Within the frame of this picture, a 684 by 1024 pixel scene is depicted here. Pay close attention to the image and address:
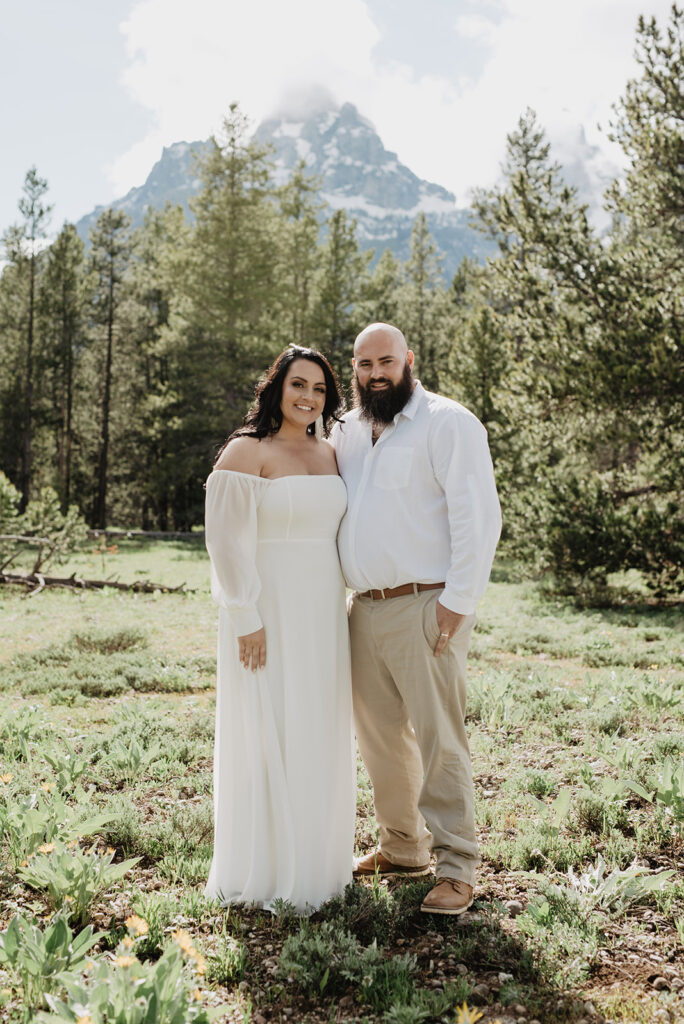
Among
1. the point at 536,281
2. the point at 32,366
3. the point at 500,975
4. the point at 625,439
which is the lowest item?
the point at 500,975

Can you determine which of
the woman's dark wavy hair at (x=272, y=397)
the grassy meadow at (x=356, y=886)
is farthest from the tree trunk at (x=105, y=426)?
the woman's dark wavy hair at (x=272, y=397)

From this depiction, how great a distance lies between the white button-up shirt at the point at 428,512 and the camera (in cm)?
311

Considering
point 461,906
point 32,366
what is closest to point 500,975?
point 461,906

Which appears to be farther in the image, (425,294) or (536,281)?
(425,294)

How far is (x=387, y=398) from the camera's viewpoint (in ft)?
11.1

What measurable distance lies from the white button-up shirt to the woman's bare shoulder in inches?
18.7

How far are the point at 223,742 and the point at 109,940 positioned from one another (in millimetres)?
838

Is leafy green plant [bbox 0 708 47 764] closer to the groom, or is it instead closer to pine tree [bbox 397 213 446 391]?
the groom

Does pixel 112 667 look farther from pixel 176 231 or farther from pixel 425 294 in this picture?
pixel 425 294

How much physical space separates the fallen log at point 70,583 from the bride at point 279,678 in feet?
28.9

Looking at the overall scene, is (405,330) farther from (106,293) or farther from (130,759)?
(130,759)

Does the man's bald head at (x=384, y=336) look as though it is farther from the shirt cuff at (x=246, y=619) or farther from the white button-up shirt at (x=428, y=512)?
the shirt cuff at (x=246, y=619)

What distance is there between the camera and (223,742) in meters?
3.17

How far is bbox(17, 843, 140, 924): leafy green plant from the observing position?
2.78 meters
